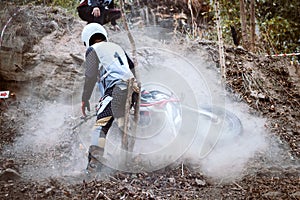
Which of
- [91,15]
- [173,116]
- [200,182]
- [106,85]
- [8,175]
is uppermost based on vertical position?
[91,15]

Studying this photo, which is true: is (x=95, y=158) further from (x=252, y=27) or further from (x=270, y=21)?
(x=270, y=21)

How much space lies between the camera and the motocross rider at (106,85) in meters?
4.22

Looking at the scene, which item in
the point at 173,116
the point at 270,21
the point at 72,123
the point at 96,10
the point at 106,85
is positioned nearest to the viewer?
the point at 106,85

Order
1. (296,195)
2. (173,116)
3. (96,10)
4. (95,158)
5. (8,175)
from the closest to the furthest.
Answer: (296,195), (8,175), (95,158), (173,116), (96,10)

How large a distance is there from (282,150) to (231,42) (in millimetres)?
4813

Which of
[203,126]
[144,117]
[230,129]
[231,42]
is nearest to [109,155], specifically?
[144,117]

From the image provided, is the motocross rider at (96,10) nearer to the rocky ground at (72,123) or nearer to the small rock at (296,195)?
the rocky ground at (72,123)

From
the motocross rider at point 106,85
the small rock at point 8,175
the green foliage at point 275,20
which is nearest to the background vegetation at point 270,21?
the green foliage at point 275,20

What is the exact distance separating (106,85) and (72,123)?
1649mm

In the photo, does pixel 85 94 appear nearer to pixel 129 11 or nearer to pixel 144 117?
pixel 144 117

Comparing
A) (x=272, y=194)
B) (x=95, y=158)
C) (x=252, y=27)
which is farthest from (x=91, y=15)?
(x=272, y=194)

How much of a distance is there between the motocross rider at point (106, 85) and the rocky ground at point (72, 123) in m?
0.35

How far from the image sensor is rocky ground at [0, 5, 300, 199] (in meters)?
3.89

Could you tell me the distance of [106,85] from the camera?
14.5 feet
